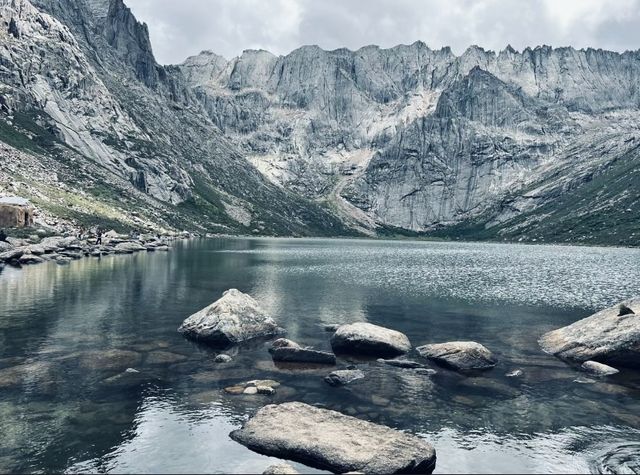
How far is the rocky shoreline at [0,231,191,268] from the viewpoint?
9700cm

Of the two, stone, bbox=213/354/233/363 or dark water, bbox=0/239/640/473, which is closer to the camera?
dark water, bbox=0/239/640/473

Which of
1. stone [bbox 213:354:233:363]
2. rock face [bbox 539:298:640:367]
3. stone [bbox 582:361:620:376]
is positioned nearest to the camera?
stone [bbox 582:361:620:376]

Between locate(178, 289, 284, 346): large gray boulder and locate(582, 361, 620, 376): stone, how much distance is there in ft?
89.8

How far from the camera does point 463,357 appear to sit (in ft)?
119

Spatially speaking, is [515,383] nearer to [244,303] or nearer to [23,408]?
[244,303]

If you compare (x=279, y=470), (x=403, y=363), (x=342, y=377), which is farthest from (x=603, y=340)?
(x=279, y=470)

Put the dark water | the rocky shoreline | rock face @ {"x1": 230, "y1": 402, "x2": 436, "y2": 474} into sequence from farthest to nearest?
1. the rocky shoreline
2. the dark water
3. rock face @ {"x1": 230, "y1": 402, "x2": 436, "y2": 474}

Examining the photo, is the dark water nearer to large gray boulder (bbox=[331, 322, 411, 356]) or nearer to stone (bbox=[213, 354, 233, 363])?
stone (bbox=[213, 354, 233, 363])

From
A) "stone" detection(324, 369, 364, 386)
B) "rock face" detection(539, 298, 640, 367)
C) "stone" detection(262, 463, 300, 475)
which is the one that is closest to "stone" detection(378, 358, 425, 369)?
"stone" detection(324, 369, 364, 386)

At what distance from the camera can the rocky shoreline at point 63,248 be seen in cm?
9700

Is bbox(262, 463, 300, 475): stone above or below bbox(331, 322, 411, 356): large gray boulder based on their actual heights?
below

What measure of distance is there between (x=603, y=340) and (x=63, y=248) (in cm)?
11615

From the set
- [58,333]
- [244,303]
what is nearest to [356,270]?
[244,303]

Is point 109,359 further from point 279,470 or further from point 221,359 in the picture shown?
point 279,470
